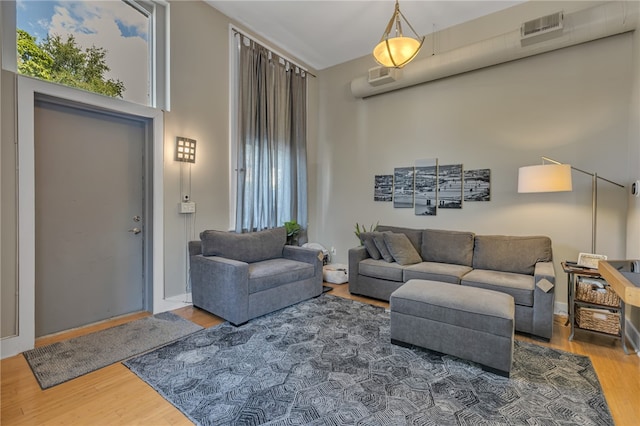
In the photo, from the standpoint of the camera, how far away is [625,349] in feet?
8.32

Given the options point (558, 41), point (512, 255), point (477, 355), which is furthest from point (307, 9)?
point (477, 355)

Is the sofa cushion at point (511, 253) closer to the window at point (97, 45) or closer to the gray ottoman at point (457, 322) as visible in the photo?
the gray ottoman at point (457, 322)

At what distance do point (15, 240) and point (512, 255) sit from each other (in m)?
4.83

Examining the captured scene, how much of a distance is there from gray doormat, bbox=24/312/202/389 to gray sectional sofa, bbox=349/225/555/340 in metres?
2.21

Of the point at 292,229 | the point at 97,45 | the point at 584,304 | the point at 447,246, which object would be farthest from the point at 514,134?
the point at 97,45

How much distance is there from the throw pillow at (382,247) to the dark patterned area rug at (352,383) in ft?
3.99

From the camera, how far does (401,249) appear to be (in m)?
3.85

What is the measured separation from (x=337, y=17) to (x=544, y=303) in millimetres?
4130

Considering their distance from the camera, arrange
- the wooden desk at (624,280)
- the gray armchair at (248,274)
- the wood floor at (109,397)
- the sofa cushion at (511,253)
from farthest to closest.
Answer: the sofa cushion at (511,253)
the gray armchair at (248,274)
the wood floor at (109,397)
the wooden desk at (624,280)

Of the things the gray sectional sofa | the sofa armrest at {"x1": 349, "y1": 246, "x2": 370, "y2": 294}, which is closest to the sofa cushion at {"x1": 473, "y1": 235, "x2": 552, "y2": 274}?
the gray sectional sofa

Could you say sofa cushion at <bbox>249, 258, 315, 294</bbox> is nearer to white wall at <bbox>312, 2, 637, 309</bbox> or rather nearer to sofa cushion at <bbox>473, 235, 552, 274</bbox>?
white wall at <bbox>312, 2, 637, 309</bbox>

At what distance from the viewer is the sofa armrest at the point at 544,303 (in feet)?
8.89

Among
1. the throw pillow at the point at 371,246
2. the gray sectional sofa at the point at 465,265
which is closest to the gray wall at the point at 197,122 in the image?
the throw pillow at the point at 371,246

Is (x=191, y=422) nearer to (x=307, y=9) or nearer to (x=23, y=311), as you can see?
(x=23, y=311)
